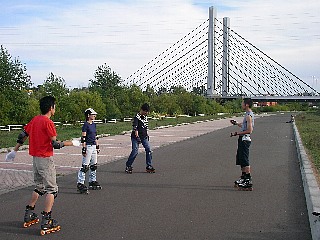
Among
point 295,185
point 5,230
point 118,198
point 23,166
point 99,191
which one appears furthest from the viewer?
point 23,166

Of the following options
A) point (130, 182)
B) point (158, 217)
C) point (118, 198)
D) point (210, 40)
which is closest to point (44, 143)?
point (158, 217)

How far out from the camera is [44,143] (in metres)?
6.87

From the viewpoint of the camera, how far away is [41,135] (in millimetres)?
6867

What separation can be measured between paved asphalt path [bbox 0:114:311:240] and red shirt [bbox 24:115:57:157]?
102cm

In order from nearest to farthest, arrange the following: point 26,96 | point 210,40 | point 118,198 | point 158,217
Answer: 1. point 158,217
2. point 118,198
3. point 26,96
4. point 210,40

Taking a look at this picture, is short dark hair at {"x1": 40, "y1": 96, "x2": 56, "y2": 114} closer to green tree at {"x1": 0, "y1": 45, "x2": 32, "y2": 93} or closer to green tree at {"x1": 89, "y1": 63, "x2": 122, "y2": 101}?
green tree at {"x1": 0, "y1": 45, "x2": 32, "y2": 93}

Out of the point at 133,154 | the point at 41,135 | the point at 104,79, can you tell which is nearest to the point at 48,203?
the point at 41,135

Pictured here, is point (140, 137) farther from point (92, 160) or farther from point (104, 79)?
point (104, 79)

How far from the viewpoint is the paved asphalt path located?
262 inches

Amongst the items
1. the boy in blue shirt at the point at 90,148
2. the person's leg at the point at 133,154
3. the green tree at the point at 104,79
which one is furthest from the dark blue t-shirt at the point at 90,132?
the green tree at the point at 104,79

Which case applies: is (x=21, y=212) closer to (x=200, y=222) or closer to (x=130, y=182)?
(x=200, y=222)

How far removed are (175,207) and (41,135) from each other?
8.30 feet

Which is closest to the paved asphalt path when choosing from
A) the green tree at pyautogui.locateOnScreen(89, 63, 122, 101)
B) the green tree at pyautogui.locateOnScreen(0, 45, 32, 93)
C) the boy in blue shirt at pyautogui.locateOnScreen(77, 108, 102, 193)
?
the boy in blue shirt at pyautogui.locateOnScreen(77, 108, 102, 193)

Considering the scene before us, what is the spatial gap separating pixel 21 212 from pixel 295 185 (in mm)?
5572
